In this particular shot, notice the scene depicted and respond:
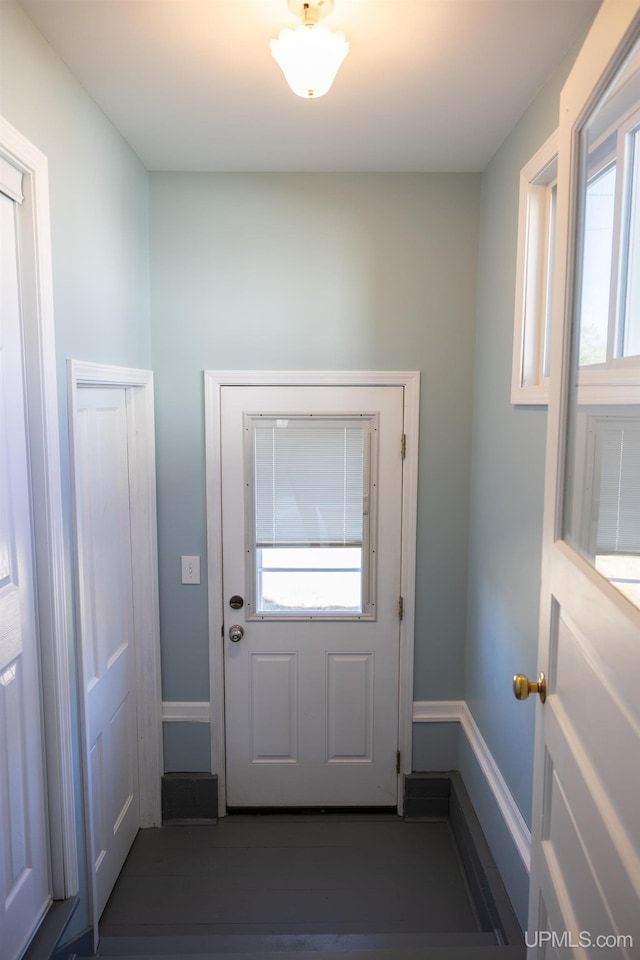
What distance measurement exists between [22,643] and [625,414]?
149 cm

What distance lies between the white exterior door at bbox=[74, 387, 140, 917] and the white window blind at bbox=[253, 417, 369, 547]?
0.59 m

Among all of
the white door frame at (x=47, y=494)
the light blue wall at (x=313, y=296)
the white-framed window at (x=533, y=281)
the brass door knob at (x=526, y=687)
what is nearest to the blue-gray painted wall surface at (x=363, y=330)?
the light blue wall at (x=313, y=296)

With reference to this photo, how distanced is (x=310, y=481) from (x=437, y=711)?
120 centimetres

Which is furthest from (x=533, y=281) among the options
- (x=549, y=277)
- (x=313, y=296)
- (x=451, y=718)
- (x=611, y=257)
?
(x=451, y=718)

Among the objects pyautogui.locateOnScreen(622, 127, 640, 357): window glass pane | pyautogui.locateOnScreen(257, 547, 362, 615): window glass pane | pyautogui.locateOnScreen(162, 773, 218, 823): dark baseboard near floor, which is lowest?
pyautogui.locateOnScreen(162, 773, 218, 823): dark baseboard near floor

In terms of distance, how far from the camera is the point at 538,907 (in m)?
1.31

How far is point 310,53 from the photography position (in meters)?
1.38

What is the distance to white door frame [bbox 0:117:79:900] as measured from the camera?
1515 mm

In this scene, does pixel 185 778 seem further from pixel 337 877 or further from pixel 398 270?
pixel 398 270

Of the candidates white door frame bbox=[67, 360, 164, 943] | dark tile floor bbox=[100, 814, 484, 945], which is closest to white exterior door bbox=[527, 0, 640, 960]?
dark tile floor bbox=[100, 814, 484, 945]

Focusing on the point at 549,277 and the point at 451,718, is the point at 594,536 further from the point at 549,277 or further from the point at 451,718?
the point at 451,718

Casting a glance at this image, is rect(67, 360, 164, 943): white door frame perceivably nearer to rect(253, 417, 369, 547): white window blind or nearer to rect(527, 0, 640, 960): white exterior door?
rect(253, 417, 369, 547): white window blind

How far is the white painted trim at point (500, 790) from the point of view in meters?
1.87

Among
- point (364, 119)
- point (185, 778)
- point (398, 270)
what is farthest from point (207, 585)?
point (364, 119)
